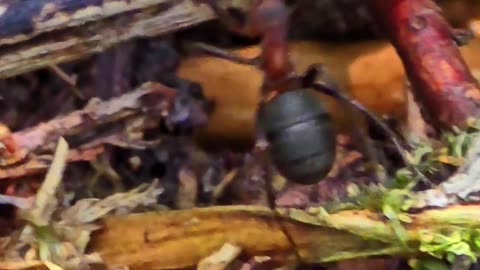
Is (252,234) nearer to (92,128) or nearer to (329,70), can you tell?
(92,128)

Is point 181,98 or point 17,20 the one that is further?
point 181,98

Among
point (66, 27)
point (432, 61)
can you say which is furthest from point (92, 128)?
point (432, 61)

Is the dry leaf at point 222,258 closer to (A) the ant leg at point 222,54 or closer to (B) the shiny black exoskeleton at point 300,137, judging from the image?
(B) the shiny black exoskeleton at point 300,137

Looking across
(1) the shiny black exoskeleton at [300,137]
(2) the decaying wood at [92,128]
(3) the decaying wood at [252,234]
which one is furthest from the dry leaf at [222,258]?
(2) the decaying wood at [92,128]

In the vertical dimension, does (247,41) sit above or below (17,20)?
below

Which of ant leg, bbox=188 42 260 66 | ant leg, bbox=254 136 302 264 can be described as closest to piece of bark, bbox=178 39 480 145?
ant leg, bbox=188 42 260 66

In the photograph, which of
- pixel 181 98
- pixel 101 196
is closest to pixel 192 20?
pixel 181 98

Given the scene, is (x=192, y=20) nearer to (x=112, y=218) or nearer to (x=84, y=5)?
(x=84, y=5)
